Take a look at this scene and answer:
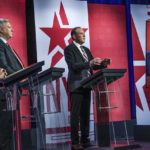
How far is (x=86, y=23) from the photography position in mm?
5328

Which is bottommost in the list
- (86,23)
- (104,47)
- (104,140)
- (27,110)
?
(104,140)

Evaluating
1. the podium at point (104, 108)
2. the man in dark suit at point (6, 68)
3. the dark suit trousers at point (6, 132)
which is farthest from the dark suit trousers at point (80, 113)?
the dark suit trousers at point (6, 132)

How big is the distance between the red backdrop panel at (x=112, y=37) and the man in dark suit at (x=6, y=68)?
275 centimetres

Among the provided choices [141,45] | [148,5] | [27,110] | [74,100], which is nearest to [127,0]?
[148,5]

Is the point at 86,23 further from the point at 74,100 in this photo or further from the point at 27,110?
the point at 27,110

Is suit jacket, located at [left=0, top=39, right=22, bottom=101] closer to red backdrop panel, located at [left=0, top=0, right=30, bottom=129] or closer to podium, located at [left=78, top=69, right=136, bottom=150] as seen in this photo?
podium, located at [left=78, top=69, right=136, bottom=150]

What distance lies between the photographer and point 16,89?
236 cm

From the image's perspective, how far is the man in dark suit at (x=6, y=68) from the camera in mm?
2456

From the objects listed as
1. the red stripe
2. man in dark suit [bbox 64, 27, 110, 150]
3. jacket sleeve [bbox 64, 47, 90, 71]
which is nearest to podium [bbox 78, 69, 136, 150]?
jacket sleeve [bbox 64, 47, 90, 71]

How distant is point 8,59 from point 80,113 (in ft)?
4.97

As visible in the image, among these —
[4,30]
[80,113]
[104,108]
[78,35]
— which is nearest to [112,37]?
[78,35]

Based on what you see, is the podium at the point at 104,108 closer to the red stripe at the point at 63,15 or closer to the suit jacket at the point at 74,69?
the suit jacket at the point at 74,69

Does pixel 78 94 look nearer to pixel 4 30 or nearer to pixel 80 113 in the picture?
pixel 80 113

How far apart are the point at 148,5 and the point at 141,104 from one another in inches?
72.9
